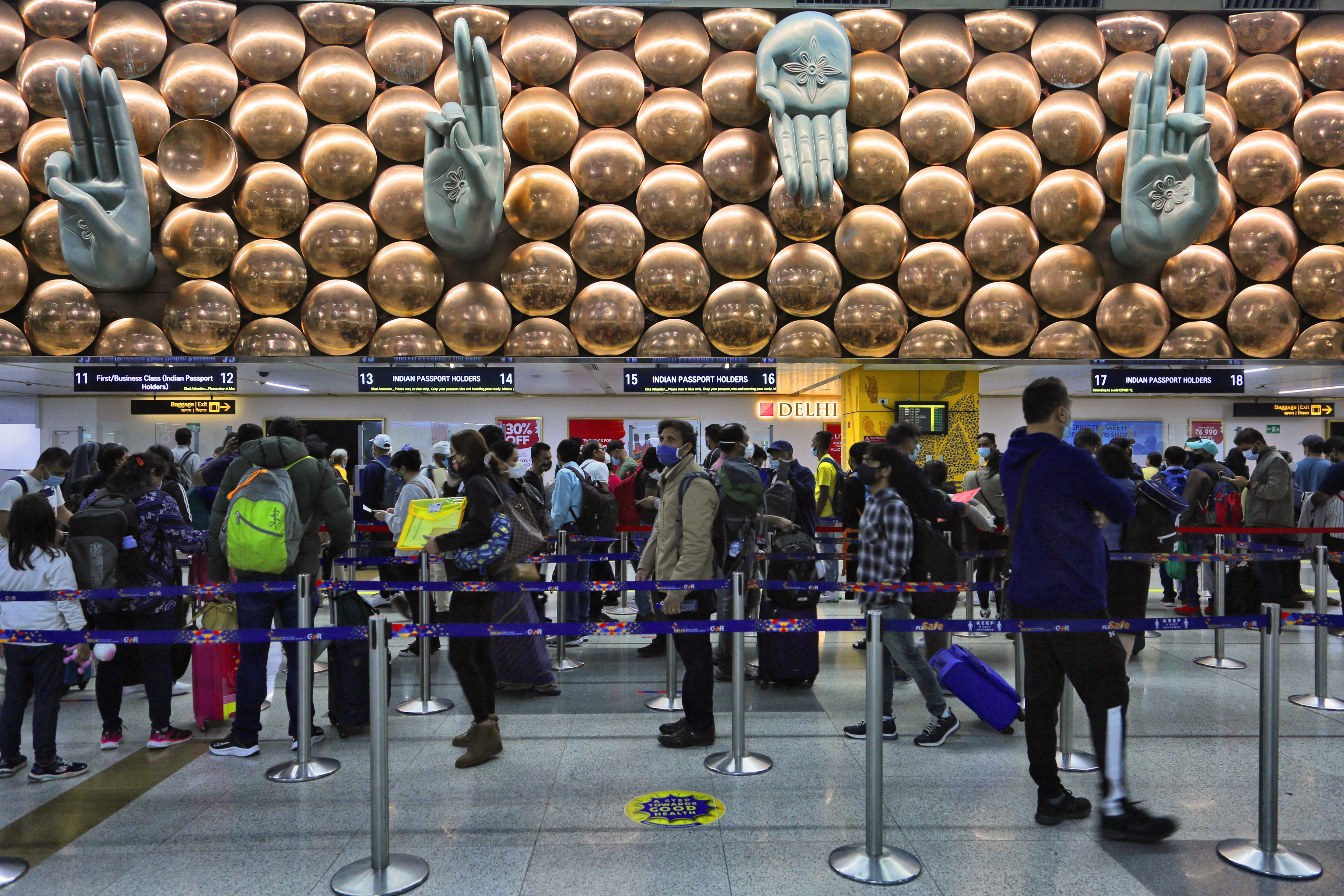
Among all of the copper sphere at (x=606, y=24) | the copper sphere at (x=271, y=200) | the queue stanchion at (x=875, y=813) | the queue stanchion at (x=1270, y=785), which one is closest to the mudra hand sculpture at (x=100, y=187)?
the copper sphere at (x=271, y=200)

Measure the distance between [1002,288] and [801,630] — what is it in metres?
6.69

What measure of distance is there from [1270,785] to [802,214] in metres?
6.99

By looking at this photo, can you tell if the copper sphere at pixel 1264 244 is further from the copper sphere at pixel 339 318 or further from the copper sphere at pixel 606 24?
the copper sphere at pixel 339 318

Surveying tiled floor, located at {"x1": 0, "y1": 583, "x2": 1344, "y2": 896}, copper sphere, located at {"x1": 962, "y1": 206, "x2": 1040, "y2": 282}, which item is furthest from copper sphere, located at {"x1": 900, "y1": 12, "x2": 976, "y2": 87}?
tiled floor, located at {"x1": 0, "y1": 583, "x2": 1344, "y2": 896}

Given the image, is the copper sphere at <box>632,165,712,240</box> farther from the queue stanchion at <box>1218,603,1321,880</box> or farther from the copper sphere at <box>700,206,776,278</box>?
the queue stanchion at <box>1218,603,1321,880</box>

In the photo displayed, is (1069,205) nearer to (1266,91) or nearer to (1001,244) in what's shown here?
(1001,244)

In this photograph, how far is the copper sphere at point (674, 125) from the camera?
9234 mm

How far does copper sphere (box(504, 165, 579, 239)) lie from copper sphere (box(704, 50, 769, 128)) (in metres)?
1.46

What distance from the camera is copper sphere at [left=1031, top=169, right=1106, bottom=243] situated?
9.29 m

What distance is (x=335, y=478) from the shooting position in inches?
211

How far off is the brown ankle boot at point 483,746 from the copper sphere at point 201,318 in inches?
249

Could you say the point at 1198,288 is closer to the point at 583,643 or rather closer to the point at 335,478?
the point at 583,643

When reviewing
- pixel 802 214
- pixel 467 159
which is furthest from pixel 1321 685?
pixel 467 159

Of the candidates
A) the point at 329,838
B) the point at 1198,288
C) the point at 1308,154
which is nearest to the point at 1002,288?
the point at 1198,288
